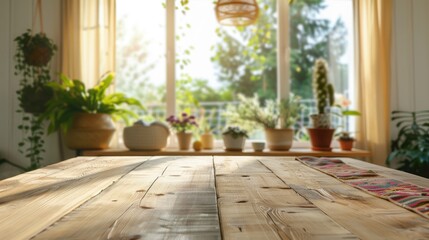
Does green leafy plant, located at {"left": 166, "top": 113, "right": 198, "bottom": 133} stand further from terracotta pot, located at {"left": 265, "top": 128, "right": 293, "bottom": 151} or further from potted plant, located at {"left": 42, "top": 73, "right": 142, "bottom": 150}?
terracotta pot, located at {"left": 265, "top": 128, "right": 293, "bottom": 151}

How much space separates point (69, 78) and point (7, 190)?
2.48 metres

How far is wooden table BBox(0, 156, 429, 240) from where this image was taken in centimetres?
58

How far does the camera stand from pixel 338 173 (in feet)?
3.92

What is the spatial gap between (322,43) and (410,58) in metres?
1.77

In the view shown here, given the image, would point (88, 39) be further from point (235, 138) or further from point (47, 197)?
point (47, 197)

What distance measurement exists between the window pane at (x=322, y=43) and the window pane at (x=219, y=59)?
0.37m

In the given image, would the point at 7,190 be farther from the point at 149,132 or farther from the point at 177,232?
the point at 149,132

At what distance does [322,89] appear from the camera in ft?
10.3

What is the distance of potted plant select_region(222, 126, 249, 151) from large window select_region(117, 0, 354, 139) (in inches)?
23.1

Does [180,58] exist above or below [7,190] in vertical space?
above

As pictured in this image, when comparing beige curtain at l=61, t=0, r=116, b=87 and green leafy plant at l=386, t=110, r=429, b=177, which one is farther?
beige curtain at l=61, t=0, r=116, b=87

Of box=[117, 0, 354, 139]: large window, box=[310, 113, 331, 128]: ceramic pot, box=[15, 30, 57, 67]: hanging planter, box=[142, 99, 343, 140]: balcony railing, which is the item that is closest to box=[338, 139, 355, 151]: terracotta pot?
box=[310, 113, 331, 128]: ceramic pot

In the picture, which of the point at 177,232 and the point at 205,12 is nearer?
the point at 177,232

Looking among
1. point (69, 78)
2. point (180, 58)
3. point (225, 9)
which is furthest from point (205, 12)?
point (69, 78)
